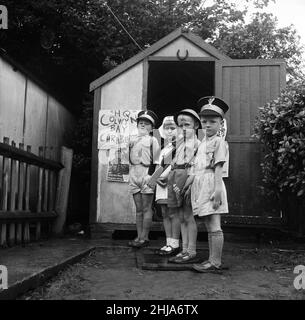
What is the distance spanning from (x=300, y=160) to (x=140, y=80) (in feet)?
9.59

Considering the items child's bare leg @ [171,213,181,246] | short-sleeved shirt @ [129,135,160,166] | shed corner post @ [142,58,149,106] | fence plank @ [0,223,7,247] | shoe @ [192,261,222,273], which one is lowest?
shoe @ [192,261,222,273]

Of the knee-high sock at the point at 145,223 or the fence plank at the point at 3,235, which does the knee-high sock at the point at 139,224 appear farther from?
the fence plank at the point at 3,235

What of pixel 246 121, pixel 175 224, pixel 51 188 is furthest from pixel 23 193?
pixel 246 121

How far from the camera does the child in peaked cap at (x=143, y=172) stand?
5737 millimetres

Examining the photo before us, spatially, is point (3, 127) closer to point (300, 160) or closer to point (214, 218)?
point (214, 218)

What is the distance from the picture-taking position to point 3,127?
617cm

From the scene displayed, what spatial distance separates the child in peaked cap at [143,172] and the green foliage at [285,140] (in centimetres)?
161

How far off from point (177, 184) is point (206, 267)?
3.35ft

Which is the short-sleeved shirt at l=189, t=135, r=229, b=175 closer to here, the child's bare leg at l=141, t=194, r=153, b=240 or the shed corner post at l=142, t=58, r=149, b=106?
the child's bare leg at l=141, t=194, r=153, b=240

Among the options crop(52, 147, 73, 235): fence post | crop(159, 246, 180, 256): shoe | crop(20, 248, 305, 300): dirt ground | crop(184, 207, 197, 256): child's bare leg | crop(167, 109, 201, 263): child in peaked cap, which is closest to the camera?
crop(20, 248, 305, 300): dirt ground

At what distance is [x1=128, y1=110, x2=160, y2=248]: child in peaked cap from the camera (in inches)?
226

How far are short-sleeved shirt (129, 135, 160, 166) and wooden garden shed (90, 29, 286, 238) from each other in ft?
3.93

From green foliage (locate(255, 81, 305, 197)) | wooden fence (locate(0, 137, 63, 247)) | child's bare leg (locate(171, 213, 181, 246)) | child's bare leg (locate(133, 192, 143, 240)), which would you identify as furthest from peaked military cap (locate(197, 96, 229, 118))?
wooden fence (locate(0, 137, 63, 247))

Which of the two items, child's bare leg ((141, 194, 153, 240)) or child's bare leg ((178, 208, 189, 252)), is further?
child's bare leg ((141, 194, 153, 240))
